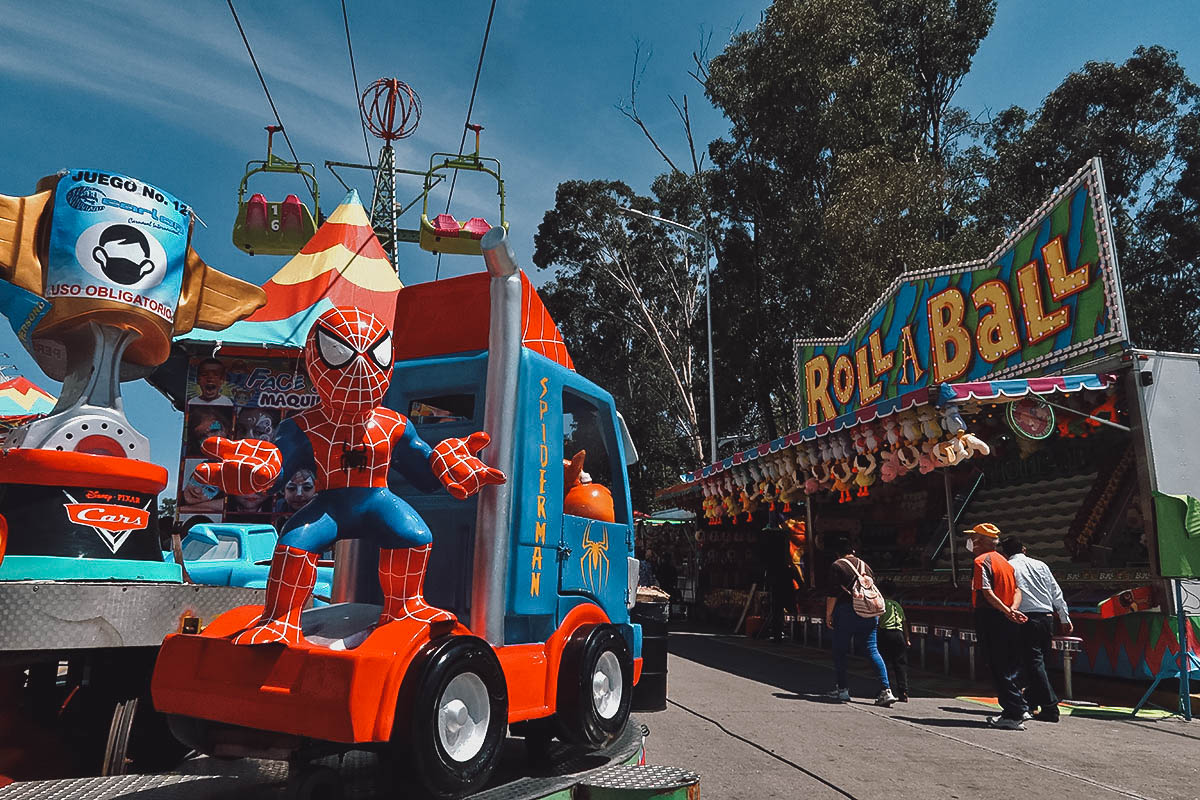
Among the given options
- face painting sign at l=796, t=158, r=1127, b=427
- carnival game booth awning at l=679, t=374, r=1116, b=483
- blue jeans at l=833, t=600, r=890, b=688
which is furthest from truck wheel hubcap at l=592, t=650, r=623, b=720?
face painting sign at l=796, t=158, r=1127, b=427

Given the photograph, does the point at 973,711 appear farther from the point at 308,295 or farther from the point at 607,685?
the point at 308,295

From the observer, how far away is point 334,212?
16.3 meters

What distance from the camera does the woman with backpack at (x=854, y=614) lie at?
8.12 metres

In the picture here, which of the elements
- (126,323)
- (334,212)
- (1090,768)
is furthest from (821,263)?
(126,323)

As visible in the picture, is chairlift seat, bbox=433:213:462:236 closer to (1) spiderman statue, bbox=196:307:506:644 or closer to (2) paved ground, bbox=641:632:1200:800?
(2) paved ground, bbox=641:632:1200:800

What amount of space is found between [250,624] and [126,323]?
267 cm

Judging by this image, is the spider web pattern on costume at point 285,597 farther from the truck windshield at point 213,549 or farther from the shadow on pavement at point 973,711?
the shadow on pavement at point 973,711

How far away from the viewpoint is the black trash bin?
630cm

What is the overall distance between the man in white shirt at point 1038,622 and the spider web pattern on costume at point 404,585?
587 cm

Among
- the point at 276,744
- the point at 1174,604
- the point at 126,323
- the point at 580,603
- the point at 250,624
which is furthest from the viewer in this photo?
the point at 1174,604

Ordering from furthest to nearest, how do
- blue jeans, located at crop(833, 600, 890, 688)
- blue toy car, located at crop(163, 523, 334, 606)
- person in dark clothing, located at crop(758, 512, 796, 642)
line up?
1. person in dark clothing, located at crop(758, 512, 796, 642)
2. blue jeans, located at crop(833, 600, 890, 688)
3. blue toy car, located at crop(163, 523, 334, 606)

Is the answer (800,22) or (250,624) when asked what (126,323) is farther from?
(800,22)

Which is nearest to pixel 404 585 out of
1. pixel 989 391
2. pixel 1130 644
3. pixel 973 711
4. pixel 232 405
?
pixel 973 711

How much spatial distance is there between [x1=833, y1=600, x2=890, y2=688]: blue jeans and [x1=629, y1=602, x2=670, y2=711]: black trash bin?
8.33 ft
